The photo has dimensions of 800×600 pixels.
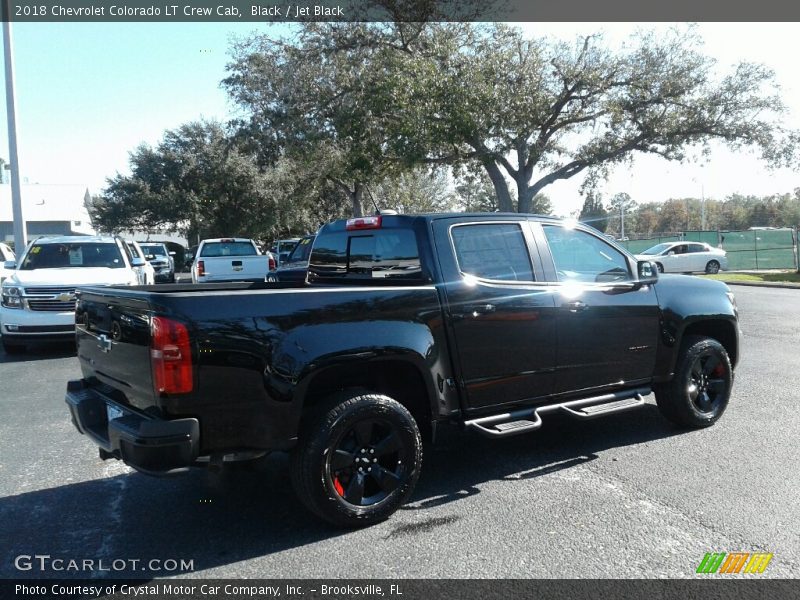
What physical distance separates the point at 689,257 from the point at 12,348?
2609cm

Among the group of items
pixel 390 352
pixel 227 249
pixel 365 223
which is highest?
pixel 227 249

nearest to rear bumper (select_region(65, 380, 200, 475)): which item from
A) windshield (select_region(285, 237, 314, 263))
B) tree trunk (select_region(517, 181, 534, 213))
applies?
windshield (select_region(285, 237, 314, 263))

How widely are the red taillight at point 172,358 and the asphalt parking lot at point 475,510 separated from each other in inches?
31.2

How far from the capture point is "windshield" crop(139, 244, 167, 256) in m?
25.9

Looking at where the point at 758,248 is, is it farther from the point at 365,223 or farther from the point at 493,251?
the point at 365,223

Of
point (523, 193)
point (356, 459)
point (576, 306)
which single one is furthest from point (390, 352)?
point (523, 193)

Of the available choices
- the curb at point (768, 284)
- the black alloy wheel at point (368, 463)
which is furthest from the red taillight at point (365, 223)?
the curb at point (768, 284)

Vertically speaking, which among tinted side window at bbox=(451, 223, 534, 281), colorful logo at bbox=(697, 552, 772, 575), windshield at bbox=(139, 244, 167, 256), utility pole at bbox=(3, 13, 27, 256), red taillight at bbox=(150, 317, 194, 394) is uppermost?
utility pole at bbox=(3, 13, 27, 256)

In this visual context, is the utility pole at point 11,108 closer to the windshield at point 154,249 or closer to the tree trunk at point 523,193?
the windshield at point 154,249

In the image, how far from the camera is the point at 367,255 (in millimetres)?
5164

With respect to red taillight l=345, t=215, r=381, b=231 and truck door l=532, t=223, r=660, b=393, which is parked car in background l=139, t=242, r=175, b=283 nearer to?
red taillight l=345, t=215, r=381, b=231

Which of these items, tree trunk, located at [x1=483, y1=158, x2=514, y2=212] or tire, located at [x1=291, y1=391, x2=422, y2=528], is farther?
tree trunk, located at [x1=483, y1=158, x2=514, y2=212]

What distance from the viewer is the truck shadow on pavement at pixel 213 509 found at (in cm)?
378

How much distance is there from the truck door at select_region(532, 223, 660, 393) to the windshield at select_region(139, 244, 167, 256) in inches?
899
